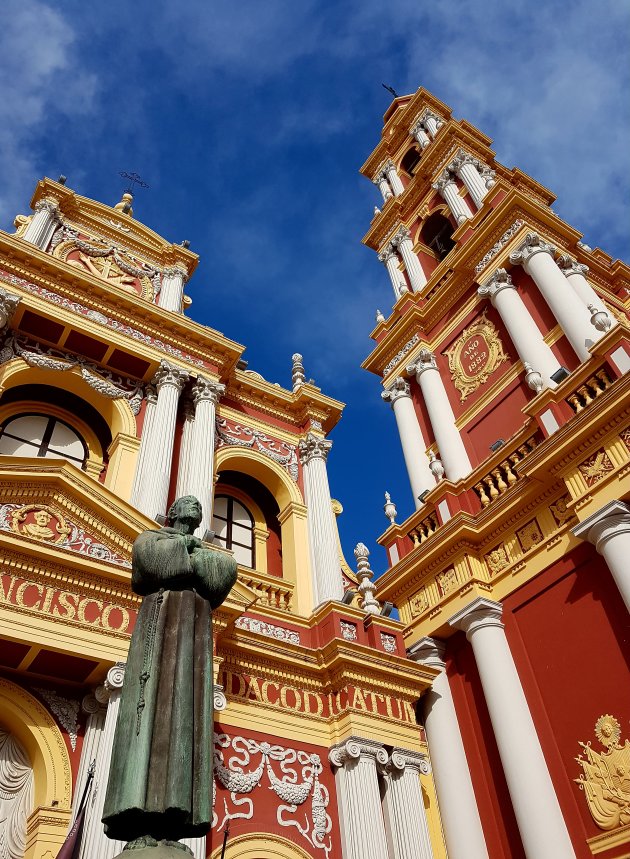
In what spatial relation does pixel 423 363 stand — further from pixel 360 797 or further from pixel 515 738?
pixel 360 797

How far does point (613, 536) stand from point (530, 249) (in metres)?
7.36

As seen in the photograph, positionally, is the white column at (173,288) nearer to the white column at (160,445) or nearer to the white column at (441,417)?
the white column at (160,445)

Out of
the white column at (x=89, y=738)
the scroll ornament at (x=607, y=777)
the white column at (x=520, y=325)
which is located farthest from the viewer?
the white column at (x=520, y=325)

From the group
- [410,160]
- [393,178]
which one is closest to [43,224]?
[393,178]

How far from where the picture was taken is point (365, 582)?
1220 cm

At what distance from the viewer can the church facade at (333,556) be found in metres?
8.38

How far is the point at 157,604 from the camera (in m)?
4.71

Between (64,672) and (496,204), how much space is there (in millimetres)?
13220

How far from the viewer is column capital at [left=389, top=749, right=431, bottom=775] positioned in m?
9.80

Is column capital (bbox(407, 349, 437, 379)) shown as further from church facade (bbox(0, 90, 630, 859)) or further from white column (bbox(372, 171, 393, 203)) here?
white column (bbox(372, 171, 393, 203))

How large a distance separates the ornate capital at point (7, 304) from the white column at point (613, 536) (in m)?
9.36

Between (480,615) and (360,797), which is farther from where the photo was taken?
(480,615)

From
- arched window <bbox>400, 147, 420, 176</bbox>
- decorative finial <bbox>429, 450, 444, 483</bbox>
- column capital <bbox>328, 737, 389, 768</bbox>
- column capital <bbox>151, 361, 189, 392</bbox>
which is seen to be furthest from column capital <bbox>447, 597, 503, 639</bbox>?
arched window <bbox>400, 147, 420, 176</bbox>

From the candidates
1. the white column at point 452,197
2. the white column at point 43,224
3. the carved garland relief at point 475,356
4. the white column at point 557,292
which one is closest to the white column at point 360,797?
the white column at point 557,292
